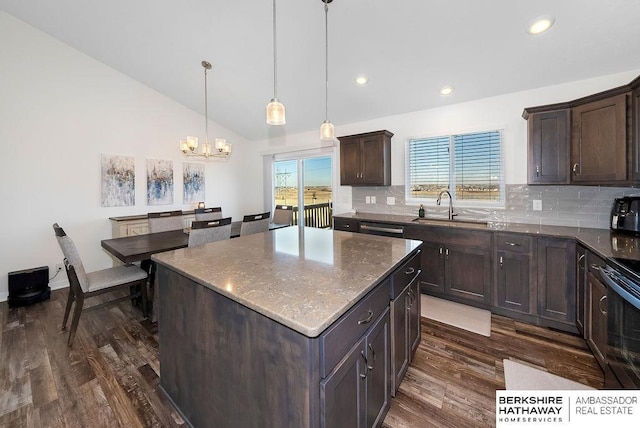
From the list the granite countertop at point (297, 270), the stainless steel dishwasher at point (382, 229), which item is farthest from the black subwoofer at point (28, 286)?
the stainless steel dishwasher at point (382, 229)

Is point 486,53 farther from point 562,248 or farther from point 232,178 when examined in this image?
point 232,178

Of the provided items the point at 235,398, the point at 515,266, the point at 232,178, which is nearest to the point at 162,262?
the point at 235,398

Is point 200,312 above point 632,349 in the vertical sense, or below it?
above

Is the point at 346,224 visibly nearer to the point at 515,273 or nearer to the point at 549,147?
the point at 515,273

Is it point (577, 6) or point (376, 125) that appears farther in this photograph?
point (376, 125)

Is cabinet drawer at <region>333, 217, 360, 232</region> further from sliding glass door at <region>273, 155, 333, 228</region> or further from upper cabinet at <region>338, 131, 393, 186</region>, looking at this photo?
sliding glass door at <region>273, 155, 333, 228</region>

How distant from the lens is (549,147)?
2.61 metres

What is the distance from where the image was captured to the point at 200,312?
1.34 m

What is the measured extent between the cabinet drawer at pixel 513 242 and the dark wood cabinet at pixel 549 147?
640 mm

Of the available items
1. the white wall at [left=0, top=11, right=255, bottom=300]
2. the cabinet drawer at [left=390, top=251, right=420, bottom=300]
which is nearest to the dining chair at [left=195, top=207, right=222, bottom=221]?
the white wall at [left=0, top=11, right=255, bottom=300]

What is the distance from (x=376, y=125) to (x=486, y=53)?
1787 mm

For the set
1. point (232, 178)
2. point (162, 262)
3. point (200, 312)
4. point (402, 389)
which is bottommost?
point (402, 389)

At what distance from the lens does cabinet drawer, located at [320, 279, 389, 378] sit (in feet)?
3.05

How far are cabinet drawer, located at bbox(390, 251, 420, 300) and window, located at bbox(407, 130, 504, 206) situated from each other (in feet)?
6.56
